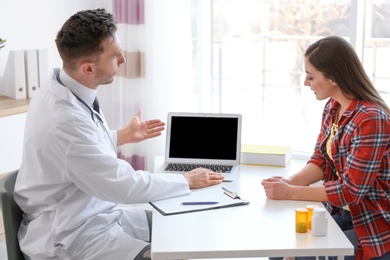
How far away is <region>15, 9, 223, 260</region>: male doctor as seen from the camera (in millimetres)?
2311

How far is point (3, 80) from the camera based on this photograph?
381 centimetres

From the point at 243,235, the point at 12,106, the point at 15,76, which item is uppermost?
the point at 15,76

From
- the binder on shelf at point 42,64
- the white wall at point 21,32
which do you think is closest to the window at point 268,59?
the white wall at point 21,32

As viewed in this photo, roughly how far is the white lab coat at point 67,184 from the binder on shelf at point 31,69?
4.42 feet

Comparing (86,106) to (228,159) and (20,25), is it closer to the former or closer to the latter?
(228,159)

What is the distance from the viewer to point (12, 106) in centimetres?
354

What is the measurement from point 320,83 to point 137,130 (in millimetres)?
804

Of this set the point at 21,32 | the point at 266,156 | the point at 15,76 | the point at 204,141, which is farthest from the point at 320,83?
the point at 21,32

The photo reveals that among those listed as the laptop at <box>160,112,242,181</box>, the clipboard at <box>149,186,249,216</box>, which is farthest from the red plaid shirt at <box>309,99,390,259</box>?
the laptop at <box>160,112,242,181</box>

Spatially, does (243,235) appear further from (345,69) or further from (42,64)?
(42,64)

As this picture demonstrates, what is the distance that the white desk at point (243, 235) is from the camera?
2.03m

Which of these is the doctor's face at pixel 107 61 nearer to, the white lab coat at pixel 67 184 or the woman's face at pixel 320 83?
the white lab coat at pixel 67 184

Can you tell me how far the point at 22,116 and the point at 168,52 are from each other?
973 millimetres

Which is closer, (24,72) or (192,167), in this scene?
(192,167)
